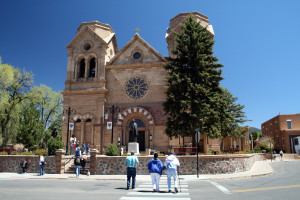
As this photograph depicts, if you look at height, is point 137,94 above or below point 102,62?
below

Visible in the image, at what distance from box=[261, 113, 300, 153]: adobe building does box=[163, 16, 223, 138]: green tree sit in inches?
1386

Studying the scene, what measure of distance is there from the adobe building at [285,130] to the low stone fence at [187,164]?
3978cm

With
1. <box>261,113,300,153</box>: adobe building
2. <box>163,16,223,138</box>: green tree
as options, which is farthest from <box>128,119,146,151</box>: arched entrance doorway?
<box>261,113,300,153</box>: adobe building

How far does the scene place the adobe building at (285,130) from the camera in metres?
51.4

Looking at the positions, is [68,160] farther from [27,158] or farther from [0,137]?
[0,137]

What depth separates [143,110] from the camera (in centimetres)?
3038

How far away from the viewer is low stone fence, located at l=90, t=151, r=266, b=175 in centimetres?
1778

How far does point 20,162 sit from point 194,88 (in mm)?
16856

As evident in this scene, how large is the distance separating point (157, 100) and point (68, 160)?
13770 mm

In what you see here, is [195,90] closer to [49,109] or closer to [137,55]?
[137,55]

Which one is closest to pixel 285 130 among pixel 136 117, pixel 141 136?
pixel 141 136

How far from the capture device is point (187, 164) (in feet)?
58.7

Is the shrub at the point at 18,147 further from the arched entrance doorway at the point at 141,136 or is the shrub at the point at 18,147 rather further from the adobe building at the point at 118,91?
the arched entrance doorway at the point at 141,136

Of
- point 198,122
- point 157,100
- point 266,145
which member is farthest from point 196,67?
point 266,145
